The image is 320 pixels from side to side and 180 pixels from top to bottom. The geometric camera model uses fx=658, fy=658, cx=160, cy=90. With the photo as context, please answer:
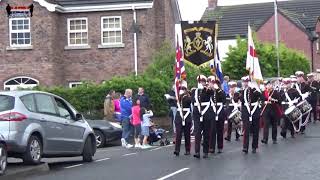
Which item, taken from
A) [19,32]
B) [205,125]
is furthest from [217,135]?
[19,32]

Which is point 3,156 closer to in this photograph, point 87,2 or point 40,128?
point 40,128

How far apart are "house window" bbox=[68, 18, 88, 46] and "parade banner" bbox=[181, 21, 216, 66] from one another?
45.5ft

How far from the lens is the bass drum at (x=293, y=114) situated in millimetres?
19659

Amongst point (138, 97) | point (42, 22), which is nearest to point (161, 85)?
point (138, 97)

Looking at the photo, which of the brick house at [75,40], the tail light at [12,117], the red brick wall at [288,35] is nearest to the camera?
the tail light at [12,117]

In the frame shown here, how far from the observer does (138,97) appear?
19281 millimetres

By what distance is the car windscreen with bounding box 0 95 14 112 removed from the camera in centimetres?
1292

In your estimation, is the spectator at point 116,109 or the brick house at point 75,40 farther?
the brick house at point 75,40

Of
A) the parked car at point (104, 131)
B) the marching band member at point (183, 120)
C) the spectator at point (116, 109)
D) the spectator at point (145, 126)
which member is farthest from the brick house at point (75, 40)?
the marching band member at point (183, 120)

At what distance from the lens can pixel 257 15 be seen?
59.4m

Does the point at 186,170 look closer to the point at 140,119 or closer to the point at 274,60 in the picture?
the point at 140,119

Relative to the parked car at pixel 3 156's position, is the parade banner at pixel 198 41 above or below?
above

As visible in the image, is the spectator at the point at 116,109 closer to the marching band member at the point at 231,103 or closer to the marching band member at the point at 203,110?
the marching band member at the point at 231,103

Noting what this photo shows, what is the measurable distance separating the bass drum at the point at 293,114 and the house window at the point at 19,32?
1631cm
